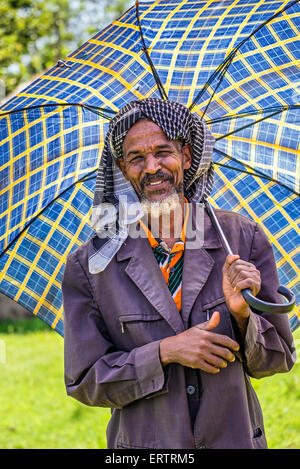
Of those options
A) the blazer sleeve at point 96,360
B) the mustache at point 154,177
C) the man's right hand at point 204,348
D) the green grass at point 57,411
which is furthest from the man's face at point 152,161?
the green grass at point 57,411

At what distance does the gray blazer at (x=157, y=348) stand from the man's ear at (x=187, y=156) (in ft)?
1.16

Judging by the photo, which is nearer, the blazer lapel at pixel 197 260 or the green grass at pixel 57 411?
the blazer lapel at pixel 197 260

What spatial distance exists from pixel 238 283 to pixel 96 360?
2.06 ft

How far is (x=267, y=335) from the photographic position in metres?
2.47

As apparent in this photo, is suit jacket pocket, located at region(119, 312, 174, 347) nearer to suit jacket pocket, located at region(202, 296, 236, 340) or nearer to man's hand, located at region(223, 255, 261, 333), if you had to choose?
suit jacket pocket, located at region(202, 296, 236, 340)

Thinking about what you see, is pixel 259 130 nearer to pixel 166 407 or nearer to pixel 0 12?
pixel 166 407

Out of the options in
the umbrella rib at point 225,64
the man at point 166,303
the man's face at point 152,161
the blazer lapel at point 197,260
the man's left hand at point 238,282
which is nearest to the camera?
the man's left hand at point 238,282

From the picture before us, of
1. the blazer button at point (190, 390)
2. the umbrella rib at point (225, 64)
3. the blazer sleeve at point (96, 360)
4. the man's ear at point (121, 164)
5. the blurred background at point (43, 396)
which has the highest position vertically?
the umbrella rib at point (225, 64)

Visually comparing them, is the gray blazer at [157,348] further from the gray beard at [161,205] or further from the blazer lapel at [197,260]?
the gray beard at [161,205]

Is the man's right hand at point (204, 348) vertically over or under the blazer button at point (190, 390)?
over

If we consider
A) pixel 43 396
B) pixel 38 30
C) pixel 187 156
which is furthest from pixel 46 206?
pixel 38 30

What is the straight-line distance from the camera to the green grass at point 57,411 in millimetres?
5855

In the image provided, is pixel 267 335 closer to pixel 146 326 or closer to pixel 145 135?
pixel 146 326
